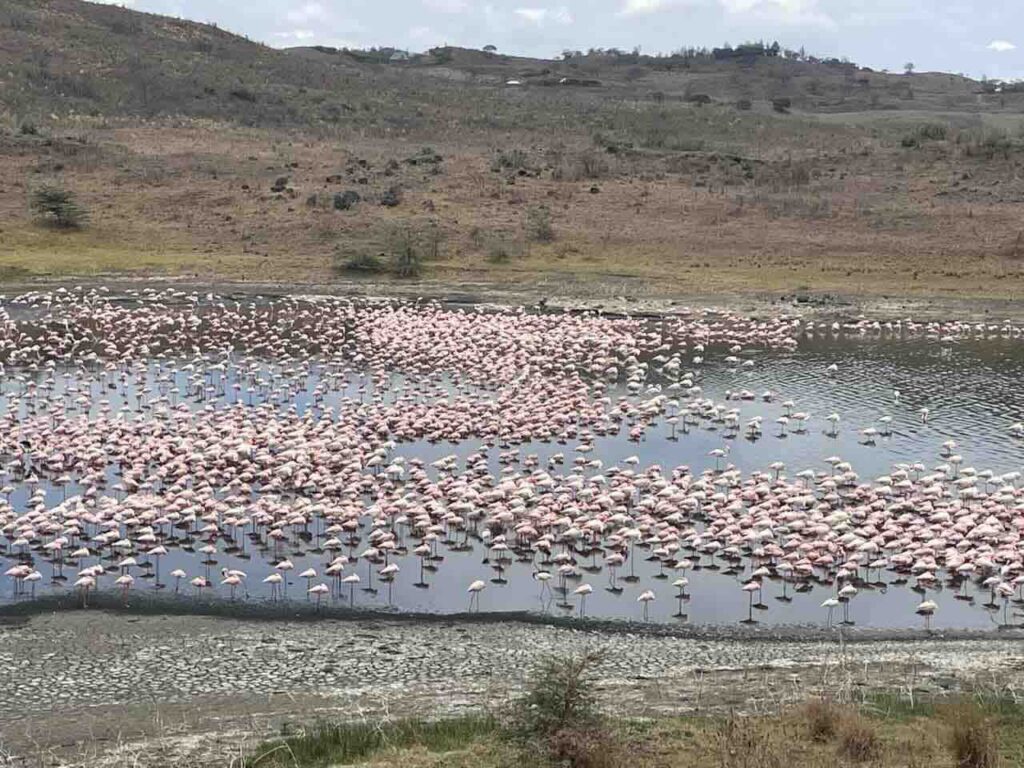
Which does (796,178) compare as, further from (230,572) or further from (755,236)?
(230,572)

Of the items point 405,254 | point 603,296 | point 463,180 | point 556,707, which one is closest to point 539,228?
point 405,254

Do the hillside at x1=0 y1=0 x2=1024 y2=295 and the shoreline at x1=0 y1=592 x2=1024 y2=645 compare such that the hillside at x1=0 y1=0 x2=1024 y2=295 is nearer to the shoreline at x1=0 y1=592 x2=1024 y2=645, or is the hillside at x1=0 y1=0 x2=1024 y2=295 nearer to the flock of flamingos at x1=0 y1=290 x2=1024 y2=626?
the flock of flamingos at x1=0 y1=290 x2=1024 y2=626

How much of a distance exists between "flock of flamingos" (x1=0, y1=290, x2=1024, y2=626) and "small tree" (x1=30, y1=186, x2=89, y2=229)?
2092 centimetres

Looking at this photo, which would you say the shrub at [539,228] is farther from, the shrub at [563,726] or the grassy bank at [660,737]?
the shrub at [563,726]

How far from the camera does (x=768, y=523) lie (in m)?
19.0

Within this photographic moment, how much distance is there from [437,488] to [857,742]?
10.3 m

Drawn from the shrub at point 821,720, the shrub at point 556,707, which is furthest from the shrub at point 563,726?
the shrub at point 821,720

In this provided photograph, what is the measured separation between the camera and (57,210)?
175 ft

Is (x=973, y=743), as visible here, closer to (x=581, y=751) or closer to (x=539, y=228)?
(x=581, y=751)

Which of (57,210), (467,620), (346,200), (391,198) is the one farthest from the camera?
(391,198)

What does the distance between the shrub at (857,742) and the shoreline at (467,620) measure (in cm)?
462

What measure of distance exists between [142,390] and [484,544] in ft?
39.6

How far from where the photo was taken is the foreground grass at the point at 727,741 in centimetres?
1066

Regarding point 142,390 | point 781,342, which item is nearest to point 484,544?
point 142,390
